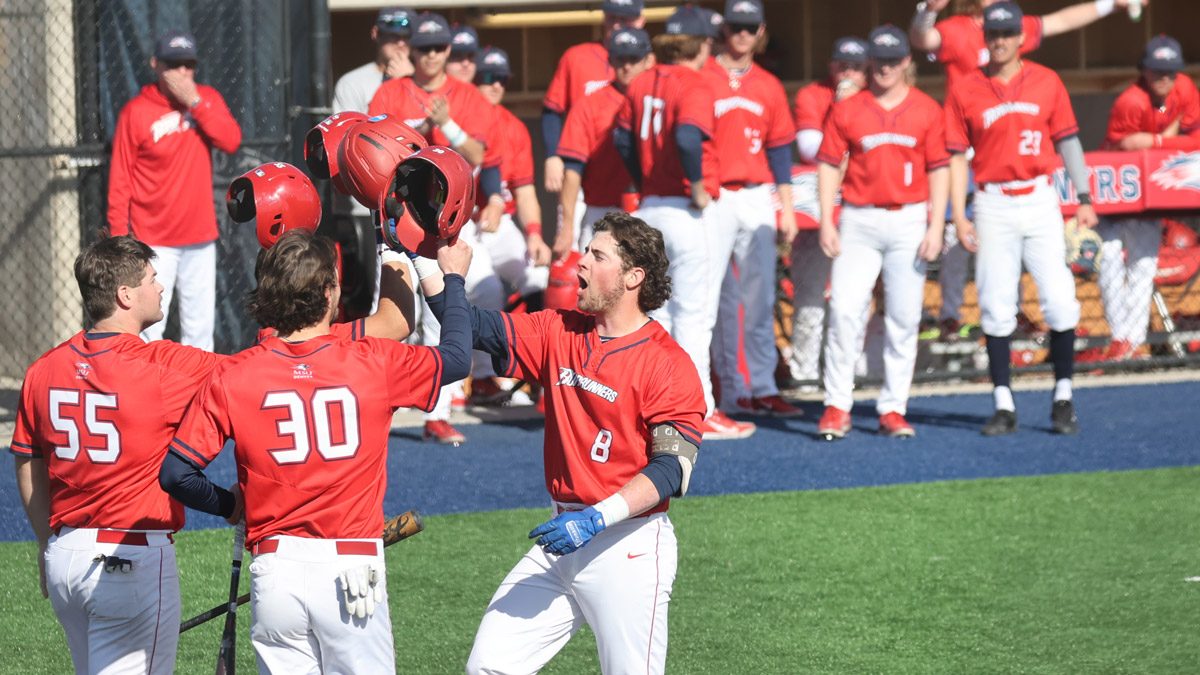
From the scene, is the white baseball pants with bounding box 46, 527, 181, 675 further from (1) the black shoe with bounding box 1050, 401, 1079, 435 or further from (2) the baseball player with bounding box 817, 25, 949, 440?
(1) the black shoe with bounding box 1050, 401, 1079, 435

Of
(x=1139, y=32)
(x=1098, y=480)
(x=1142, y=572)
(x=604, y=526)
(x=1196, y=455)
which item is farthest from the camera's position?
(x=1139, y=32)

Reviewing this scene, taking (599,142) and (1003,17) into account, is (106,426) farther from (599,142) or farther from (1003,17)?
(1003,17)

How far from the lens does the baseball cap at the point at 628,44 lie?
31.0 feet

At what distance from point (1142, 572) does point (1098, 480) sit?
181 centimetres

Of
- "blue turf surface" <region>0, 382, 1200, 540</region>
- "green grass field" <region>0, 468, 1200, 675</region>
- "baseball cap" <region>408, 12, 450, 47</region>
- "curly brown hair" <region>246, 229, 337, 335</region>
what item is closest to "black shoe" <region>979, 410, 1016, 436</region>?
"blue turf surface" <region>0, 382, 1200, 540</region>

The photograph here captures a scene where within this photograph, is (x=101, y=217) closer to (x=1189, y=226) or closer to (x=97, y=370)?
(x=97, y=370)

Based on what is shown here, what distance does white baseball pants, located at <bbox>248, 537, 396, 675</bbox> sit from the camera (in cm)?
385

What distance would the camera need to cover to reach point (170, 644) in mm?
4383

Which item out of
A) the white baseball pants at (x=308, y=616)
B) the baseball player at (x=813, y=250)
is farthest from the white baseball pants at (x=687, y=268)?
the white baseball pants at (x=308, y=616)

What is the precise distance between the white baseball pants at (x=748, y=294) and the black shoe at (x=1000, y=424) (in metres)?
1.42

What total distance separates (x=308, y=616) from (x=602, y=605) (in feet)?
2.68

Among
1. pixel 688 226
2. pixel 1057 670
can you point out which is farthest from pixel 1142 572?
pixel 688 226

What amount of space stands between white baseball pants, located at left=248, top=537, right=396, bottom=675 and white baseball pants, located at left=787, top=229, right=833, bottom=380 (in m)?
7.17

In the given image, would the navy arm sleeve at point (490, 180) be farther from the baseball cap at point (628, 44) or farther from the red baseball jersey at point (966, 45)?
the red baseball jersey at point (966, 45)
